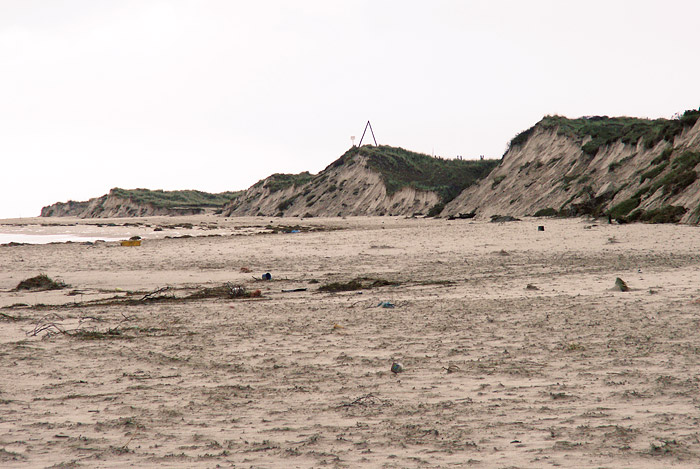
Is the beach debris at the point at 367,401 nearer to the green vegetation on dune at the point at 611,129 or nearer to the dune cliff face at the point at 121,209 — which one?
the green vegetation on dune at the point at 611,129

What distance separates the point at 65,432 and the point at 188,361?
2.20 meters

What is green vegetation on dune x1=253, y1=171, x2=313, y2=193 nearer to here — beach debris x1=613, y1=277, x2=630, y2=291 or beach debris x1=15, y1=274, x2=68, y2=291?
beach debris x1=15, y1=274, x2=68, y2=291

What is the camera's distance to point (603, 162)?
40156mm

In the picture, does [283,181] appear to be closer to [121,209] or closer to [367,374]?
[121,209]

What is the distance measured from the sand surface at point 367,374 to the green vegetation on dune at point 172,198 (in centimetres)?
10581

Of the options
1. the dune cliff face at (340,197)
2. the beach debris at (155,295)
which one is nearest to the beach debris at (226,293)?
the beach debris at (155,295)

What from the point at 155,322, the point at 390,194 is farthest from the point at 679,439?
the point at 390,194

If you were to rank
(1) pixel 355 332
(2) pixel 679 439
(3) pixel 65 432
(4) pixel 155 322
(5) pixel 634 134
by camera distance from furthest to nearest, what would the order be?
(5) pixel 634 134 → (4) pixel 155 322 → (1) pixel 355 332 → (3) pixel 65 432 → (2) pixel 679 439

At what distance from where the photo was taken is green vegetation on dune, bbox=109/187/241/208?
115562 mm

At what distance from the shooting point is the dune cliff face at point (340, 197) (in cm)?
6606

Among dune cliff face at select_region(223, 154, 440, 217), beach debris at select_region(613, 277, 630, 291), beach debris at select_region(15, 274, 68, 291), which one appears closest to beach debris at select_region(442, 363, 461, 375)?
beach debris at select_region(613, 277, 630, 291)

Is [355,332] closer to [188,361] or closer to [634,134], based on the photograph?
[188,361]

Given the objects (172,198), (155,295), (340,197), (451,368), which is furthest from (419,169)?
(451,368)

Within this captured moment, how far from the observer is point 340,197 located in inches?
2948
